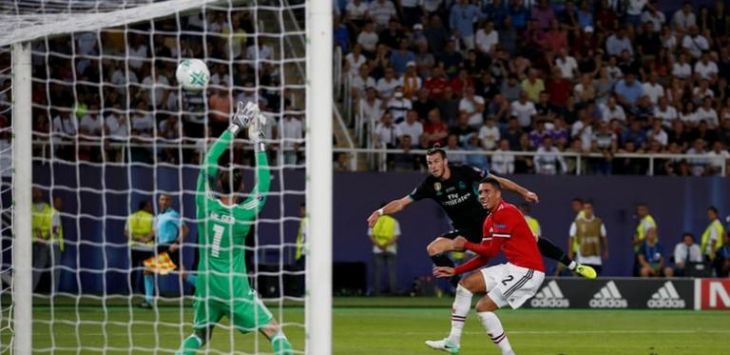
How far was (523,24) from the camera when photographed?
3250 cm

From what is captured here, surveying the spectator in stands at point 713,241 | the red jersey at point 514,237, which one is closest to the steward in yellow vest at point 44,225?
the red jersey at point 514,237

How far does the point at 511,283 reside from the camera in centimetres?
1467

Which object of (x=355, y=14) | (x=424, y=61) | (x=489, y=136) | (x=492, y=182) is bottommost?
(x=492, y=182)

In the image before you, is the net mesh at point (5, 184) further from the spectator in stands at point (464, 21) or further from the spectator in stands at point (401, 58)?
the spectator in stands at point (464, 21)

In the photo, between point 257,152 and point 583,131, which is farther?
point 583,131

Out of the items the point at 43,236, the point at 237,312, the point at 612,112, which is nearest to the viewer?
the point at 237,312

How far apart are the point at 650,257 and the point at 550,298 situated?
4670 mm

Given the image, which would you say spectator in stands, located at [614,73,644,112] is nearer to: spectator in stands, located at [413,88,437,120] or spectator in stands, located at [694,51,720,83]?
spectator in stands, located at [694,51,720,83]

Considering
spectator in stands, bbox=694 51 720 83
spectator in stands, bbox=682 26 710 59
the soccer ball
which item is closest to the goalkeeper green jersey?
the soccer ball

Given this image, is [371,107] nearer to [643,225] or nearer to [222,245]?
[643,225]

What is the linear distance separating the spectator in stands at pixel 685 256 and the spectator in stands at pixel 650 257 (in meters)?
0.18

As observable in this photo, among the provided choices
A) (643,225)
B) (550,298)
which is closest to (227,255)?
(550,298)

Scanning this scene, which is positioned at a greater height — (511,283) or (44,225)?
(44,225)

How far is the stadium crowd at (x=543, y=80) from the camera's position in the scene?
95.3 feet
